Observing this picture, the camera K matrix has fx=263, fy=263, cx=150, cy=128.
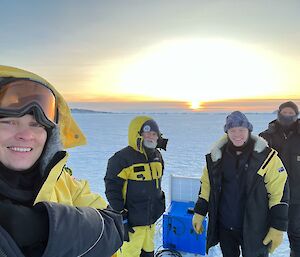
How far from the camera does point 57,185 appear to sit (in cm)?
108

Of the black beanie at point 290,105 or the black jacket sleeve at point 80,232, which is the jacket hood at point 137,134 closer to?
the black beanie at point 290,105

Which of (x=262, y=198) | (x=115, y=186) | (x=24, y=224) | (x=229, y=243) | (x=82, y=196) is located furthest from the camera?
(x=115, y=186)

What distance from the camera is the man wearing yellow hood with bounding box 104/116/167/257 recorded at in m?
2.87

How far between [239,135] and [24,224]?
204 cm

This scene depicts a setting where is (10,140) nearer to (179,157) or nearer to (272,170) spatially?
(272,170)

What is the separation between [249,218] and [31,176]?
2003mm

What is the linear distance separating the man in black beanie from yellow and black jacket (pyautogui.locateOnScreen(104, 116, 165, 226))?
1.51 metres

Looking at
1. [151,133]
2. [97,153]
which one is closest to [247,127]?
[151,133]

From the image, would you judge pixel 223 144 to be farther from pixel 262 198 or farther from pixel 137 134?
pixel 137 134

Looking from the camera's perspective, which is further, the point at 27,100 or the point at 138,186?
the point at 138,186

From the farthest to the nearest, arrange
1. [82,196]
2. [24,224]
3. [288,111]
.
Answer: [288,111] < [82,196] < [24,224]

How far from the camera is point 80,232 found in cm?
81

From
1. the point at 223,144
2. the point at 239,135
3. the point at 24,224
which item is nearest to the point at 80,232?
the point at 24,224

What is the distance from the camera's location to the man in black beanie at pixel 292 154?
299 centimetres
